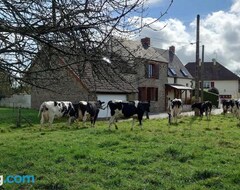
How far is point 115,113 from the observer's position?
60.1ft

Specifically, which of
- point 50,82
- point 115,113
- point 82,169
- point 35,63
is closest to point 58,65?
point 35,63

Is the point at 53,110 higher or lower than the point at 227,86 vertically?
lower

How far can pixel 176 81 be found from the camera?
160ft

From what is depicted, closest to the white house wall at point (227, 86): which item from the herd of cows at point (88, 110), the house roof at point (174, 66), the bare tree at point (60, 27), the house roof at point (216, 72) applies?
the house roof at point (216, 72)

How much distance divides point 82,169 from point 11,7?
14.3 ft

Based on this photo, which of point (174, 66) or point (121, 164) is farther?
point (174, 66)

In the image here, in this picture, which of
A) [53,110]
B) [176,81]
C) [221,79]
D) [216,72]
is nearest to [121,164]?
[53,110]

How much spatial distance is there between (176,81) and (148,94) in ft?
30.1

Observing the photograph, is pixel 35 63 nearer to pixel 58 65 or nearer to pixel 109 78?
pixel 58 65

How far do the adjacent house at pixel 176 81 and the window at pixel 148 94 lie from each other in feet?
7.96

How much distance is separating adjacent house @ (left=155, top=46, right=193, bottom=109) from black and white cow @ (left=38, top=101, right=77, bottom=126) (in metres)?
25.0

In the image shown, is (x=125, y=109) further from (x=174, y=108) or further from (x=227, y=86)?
(x=227, y=86)

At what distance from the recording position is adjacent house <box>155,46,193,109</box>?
45.2 metres

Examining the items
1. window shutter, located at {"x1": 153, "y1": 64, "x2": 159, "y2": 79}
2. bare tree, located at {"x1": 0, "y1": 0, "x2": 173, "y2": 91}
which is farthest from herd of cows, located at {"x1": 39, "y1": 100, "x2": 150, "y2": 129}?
window shutter, located at {"x1": 153, "y1": 64, "x2": 159, "y2": 79}
